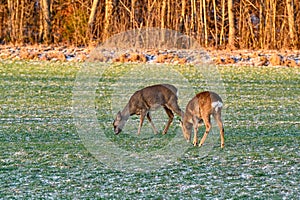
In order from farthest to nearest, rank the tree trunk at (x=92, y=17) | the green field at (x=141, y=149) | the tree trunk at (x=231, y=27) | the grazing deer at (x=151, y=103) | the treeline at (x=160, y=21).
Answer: the tree trunk at (x=92, y=17) → the tree trunk at (x=231, y=27) → the treeline at (x=160, y=21) → the grazing deer at (x=151, y=103) → the green field at (x=141, y=149)

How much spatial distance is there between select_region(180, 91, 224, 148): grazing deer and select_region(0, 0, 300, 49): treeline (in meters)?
15.8

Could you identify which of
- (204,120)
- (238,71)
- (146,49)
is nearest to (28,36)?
(146,49)

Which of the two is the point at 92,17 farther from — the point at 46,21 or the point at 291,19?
the point at 291,19

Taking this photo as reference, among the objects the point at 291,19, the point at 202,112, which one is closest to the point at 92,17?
the point at 291,19

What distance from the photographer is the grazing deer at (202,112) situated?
359 inches

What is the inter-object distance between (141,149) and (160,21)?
17.0 metres

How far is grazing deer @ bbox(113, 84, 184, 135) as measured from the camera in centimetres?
1052

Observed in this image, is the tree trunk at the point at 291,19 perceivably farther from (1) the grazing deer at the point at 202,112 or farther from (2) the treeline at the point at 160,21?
(1) the grazing deer at the point at 202,112

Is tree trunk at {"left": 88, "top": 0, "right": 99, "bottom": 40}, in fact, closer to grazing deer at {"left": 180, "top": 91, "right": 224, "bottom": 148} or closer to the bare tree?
the bare tree

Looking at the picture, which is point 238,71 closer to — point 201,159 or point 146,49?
point 146,49

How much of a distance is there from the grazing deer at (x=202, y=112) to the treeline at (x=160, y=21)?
1579 cm

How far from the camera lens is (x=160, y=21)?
26.2m

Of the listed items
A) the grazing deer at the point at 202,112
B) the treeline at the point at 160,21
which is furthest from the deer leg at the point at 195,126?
the treeline at the point at 160,21

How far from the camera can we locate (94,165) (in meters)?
8.48
